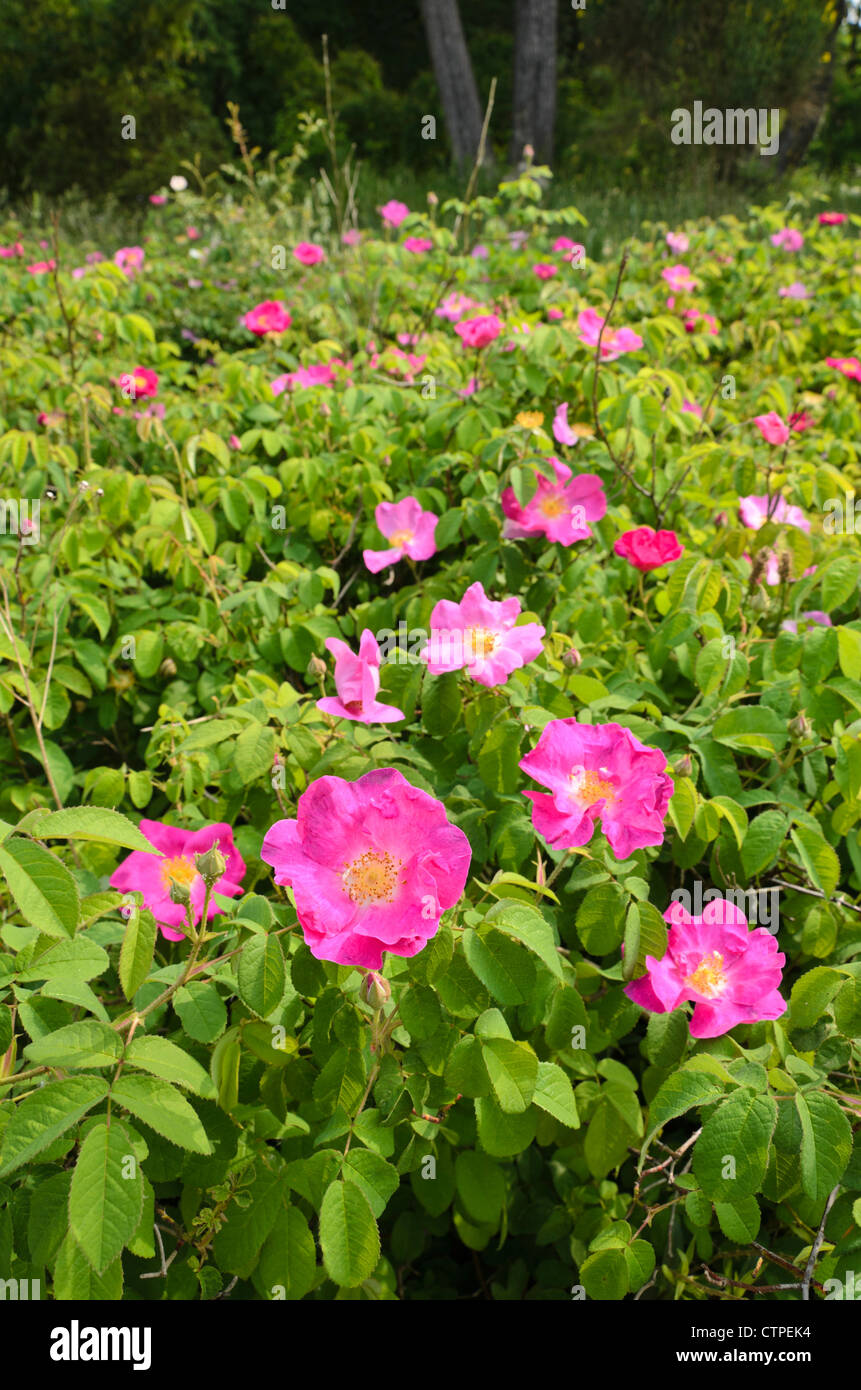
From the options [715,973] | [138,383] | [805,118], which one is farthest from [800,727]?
[805,118]

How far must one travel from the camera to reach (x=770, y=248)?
4367 millimetres

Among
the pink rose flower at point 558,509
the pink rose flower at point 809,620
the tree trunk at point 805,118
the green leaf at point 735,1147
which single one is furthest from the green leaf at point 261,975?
the tree trunk at point 805,118

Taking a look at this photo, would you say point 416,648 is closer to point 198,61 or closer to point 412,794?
point 412,794

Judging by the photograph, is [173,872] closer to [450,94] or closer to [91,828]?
[91,828]

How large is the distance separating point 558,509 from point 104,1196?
1270 millimetres

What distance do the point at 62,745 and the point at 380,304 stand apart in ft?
7.82

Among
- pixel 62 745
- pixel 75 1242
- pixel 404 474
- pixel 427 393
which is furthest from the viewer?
pixel 427 393

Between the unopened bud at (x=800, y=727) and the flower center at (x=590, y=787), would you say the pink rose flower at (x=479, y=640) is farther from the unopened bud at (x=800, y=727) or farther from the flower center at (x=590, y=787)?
the unopened bud at (x=800, y=727)

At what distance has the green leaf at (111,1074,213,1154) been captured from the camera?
0.76 m

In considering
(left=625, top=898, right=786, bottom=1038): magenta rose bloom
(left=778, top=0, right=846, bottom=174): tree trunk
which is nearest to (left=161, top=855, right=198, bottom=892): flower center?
(left=625, top=898, right=786, bottom=1038): magenta rose bloom

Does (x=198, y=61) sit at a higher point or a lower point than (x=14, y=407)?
higher

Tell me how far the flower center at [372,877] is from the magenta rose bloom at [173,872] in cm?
27

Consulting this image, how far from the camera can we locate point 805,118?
40.3ft
